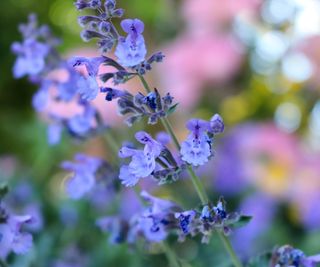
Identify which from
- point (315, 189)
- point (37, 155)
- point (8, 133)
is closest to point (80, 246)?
point (315, 189)

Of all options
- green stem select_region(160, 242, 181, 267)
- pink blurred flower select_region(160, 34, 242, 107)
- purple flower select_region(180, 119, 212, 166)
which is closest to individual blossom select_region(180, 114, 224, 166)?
purple flower select_region(180, 119, 212, 166)

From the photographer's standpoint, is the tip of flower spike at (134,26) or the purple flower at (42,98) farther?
the purple flower at (42,98)

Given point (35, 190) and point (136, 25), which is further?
point (35, 190)

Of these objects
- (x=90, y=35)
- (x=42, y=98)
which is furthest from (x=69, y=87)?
(x=90, y=35)

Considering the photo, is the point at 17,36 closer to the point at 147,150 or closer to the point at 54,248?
the point at 54,248

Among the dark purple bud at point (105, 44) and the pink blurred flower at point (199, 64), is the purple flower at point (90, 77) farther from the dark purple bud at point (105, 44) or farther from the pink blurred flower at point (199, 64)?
the pink blurred flower at point (199, 64)

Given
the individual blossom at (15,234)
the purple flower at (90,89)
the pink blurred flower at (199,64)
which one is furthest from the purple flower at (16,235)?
the pink blurred flower at (199,64)
